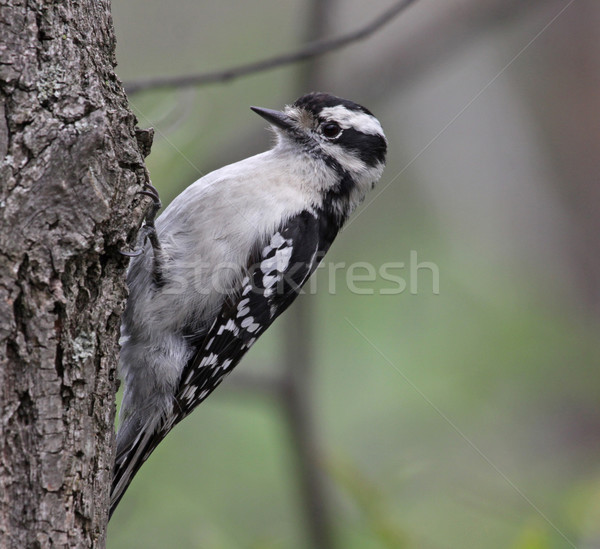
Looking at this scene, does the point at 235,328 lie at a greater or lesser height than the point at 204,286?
lesser

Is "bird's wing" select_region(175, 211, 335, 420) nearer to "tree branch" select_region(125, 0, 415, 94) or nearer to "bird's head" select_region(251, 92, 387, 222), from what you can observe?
"bird's head" select_region(251, 92, 387, 222)

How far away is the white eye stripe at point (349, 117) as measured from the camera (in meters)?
4.24

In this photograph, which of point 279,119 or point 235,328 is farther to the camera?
point 279,119

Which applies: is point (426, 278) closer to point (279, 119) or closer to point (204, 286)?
point (279, 119)

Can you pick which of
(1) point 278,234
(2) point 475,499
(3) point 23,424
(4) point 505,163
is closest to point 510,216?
(4) point 505,163

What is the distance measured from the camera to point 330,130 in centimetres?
428

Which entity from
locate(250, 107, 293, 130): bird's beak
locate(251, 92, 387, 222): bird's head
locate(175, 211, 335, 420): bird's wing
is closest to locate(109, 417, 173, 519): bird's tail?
locate(175, 211, 335, 420): bird's wing

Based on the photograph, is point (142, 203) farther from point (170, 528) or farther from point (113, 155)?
point (170, 528)

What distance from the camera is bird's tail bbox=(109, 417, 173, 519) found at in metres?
3.61

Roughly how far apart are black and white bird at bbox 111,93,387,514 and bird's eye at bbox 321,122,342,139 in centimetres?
40

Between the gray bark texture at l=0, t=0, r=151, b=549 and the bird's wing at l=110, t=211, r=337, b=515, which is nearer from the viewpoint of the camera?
the gray bark texture at l=0, t=0, r=151, b=549

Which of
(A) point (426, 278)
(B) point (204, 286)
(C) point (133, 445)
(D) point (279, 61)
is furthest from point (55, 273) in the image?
(A) point (426, 278)

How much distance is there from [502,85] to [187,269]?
4.21 m

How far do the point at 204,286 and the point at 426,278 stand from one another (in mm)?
3108
